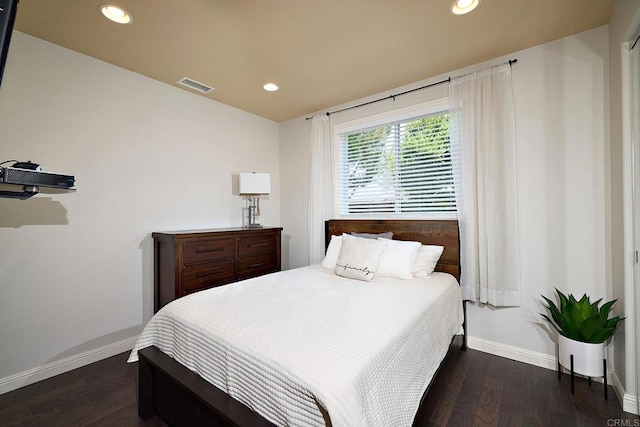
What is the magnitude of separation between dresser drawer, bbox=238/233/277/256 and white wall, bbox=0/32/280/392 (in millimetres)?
588

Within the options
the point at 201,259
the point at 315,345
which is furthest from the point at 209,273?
the point at 315,345

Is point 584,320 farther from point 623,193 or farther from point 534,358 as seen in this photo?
point 623,193

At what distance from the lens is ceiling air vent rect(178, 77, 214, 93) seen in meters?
2.90

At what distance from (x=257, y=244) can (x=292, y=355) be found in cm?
227

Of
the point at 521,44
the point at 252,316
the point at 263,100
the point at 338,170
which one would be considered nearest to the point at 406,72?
the point at 521,44

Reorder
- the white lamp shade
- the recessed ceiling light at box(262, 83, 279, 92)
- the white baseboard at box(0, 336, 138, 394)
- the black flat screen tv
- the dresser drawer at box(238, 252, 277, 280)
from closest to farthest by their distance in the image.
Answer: the black flat screen tv < the white baseboard at box(0, 336, 138, 394) < the recessed ceiling light at box(262, 83, 279, 92) < the dresser drawer at box(238, 252, 277, 280) < the white lamp shade

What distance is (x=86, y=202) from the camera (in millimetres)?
2441

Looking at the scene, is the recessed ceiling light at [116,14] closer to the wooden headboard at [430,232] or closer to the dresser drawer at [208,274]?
the dresser drawer at [208,274]

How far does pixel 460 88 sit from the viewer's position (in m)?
2.66

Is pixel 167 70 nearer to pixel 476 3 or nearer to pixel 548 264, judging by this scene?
pixel 476 3

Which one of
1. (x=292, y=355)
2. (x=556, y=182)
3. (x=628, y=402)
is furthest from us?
(x=556, y=182)

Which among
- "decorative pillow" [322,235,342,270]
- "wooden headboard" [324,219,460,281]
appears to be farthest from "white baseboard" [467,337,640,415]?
"decorative pillow" [322,235,342,270]

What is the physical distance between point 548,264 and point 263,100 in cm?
334

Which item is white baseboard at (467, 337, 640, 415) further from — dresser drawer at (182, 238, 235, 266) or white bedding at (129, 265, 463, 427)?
dresser drawer at (182, 238, 235, 266)
